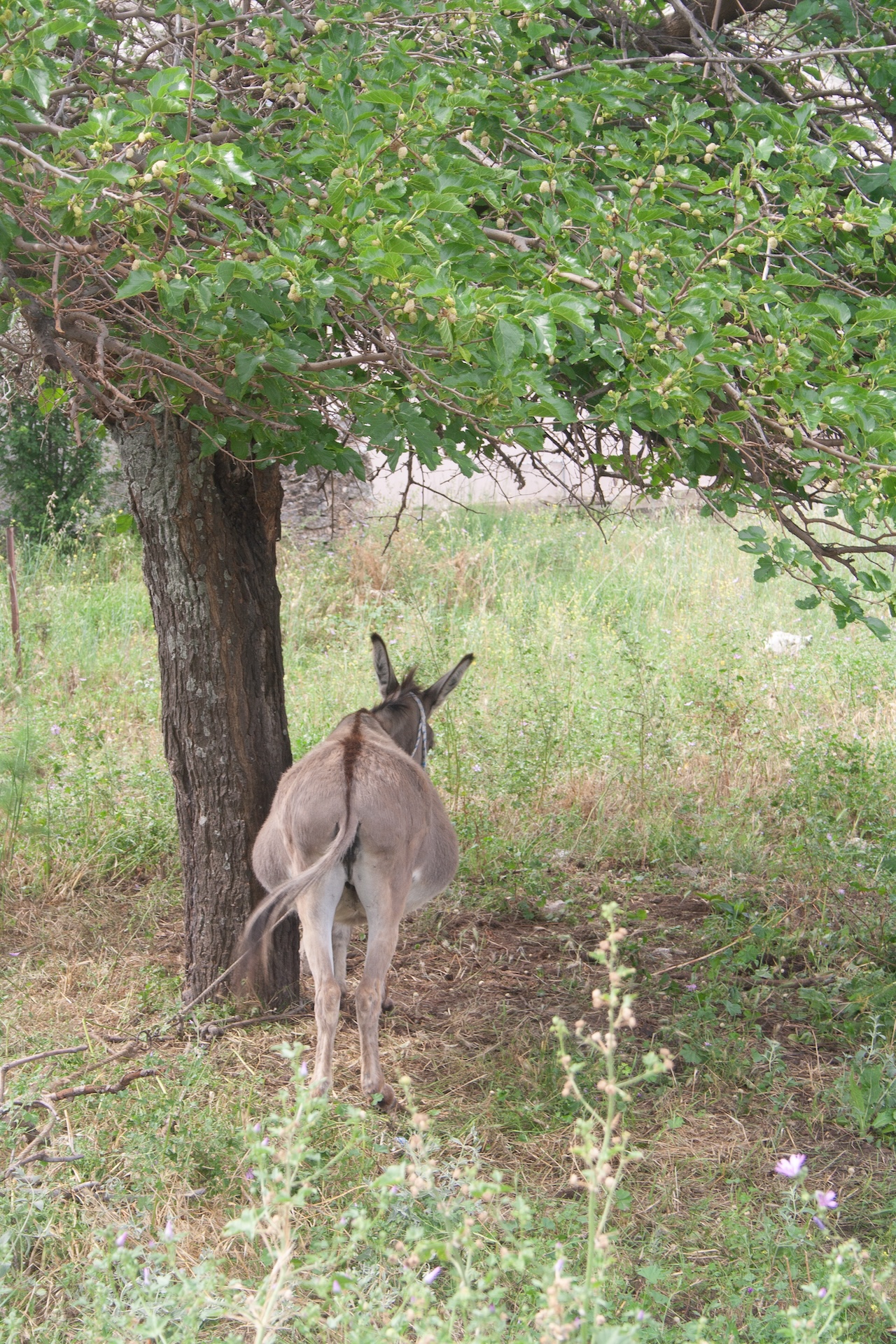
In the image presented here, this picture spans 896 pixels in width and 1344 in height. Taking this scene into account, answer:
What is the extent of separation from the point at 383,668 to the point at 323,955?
167cm

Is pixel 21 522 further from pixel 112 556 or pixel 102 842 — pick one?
pixel 102 842

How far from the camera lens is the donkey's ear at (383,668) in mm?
5184

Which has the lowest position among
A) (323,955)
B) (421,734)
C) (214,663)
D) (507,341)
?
(323,955)

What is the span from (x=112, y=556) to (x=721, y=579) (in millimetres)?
6306

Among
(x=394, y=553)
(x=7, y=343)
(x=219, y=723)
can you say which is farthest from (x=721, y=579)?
(x=7, y=343)

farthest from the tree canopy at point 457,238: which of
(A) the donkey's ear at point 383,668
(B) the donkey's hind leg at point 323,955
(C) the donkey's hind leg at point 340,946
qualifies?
(C) the donkey's hind leg at point 340,946

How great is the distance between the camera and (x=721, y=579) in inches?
427

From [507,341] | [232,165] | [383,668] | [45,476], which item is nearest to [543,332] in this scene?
[507,341]

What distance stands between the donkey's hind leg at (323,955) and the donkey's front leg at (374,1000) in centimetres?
10

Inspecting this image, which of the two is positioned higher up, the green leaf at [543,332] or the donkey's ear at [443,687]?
the green leaf at [543,332]

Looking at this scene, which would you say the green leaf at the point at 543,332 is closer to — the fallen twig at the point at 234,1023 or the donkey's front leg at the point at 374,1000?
the donkey's front leg at the point at 374,1000

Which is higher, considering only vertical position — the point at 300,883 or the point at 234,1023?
the point at 300,883

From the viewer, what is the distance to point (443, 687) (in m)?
5.00

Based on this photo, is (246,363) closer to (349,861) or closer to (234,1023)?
(349,861)
